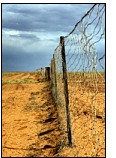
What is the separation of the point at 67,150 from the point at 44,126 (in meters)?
2.52

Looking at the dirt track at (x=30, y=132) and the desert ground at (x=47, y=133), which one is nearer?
the desert ground at (x=47, y=133)

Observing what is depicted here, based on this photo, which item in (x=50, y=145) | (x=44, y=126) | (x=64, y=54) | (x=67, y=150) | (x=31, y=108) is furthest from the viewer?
(x=31, y=108)

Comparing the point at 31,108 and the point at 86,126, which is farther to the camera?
the point at 31,108

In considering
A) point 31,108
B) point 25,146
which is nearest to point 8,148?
point 25,146

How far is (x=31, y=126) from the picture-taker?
789 centimetres

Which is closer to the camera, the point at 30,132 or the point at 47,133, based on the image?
the point at 47,133

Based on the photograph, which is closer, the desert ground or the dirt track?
the desert ground

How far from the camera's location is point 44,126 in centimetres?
765

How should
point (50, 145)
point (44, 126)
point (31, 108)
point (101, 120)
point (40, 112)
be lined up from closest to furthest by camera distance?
1. point (50, 145)
2. point (101, 120)
3. point (44, 126)
4. point (40, 112)
5. point (31, 108)
